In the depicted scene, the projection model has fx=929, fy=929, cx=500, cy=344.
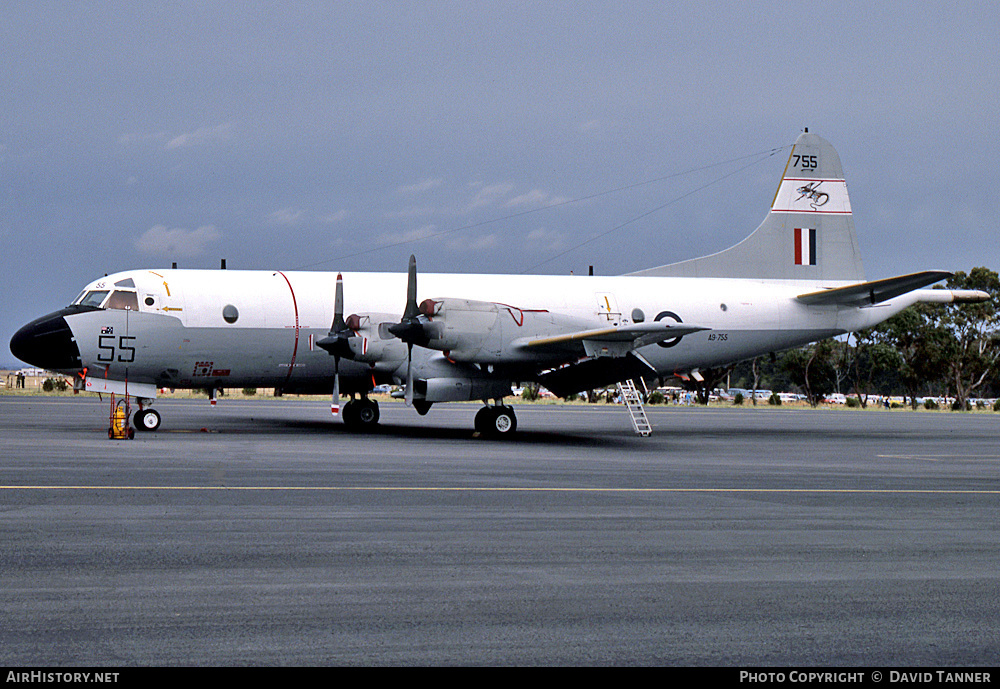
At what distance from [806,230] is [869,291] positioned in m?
3.73

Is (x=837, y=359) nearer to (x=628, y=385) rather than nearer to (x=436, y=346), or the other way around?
(x=628, y=385)

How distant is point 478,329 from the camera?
2430cm

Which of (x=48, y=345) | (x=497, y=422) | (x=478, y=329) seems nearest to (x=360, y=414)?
(x=497, y=422)

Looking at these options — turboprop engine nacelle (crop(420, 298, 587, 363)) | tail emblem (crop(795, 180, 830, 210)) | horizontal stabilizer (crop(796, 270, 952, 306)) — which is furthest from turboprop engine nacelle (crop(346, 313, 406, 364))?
tail emblem (crop(795, 180, 830, 210))

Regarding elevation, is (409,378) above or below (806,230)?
below

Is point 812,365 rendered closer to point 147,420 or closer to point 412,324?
point 412,324

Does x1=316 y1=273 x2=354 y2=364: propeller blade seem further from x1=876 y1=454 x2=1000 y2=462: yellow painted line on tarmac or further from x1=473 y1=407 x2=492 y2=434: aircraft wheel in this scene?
x1=876 y1=454 x2=1000 y2=462: yellow painted line on tarmac

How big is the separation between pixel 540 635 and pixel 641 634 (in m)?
0.64

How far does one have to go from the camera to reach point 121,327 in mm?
24969

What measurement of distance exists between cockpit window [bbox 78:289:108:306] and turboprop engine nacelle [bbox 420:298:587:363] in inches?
348

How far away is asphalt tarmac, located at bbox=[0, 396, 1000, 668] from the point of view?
558cm

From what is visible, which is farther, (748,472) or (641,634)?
(748,472)

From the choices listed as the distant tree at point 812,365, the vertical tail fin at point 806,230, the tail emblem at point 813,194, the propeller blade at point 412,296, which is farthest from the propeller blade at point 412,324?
the distant tree at point 812,365

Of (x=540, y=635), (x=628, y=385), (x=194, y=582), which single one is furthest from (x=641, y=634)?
(x=628, y=385)
